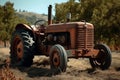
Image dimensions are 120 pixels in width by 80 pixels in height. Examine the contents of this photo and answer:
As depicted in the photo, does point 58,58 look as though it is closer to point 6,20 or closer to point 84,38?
point 84,38

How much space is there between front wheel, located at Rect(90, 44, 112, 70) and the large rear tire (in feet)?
8.57

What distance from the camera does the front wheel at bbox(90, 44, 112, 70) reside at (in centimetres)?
1202

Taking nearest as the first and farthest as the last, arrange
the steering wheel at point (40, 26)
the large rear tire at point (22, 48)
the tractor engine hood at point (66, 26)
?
the tractor engine hood at point (66, 26) → the large rear tire at point (22, 48) → the steering wheel at point (40, 26)

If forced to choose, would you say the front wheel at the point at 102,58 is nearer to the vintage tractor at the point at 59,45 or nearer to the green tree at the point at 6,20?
the vintage tractor at the point at 59,45

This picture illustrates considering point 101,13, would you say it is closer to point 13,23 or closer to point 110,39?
point 110,39

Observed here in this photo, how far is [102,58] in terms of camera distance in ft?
40.4

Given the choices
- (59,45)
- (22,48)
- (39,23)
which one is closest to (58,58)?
(59,45)

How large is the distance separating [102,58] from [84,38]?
4.19ft

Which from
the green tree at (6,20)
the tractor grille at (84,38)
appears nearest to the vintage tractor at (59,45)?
the tractor grille at (84,38)

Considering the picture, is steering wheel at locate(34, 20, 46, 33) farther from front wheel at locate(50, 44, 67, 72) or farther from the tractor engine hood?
front wheel at locate(50, 44, 67, 72)

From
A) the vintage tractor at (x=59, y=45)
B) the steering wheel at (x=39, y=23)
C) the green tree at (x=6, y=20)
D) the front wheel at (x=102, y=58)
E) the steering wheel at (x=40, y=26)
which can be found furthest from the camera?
the green tree at (x=6, y=20)

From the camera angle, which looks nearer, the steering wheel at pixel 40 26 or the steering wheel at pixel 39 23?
the steering wheel at pixel 40 26

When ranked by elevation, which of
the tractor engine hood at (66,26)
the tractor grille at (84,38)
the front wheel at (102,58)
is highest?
the tractor engine hood at (66,26)

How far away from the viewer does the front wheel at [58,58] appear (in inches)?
412
